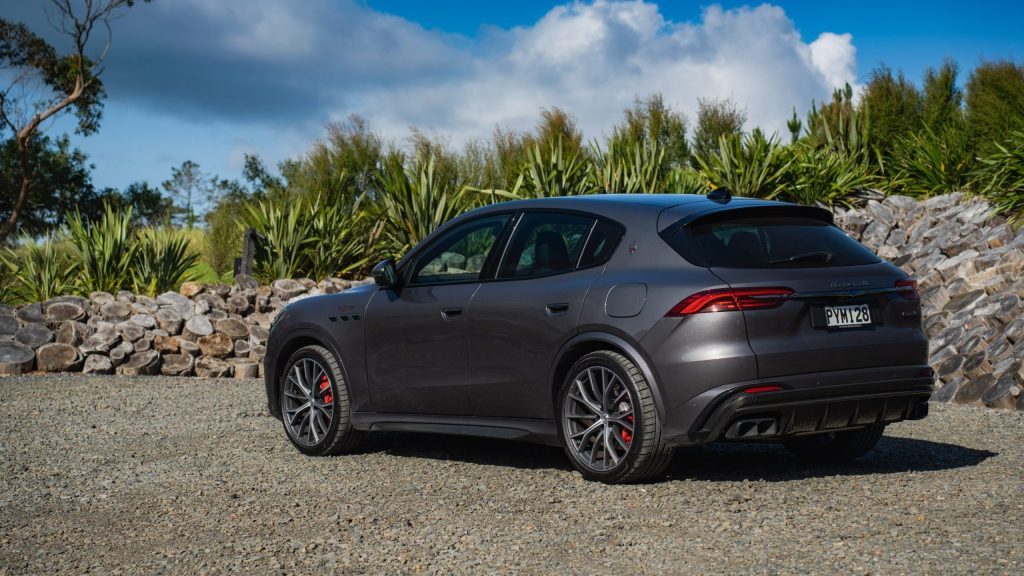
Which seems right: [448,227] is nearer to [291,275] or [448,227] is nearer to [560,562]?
[560,562]

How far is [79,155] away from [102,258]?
97.7ft

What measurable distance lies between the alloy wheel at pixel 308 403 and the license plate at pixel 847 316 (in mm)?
3506

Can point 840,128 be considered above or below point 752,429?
above

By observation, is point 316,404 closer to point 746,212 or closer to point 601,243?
point 601,243

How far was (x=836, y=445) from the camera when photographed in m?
7.12

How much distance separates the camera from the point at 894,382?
6.18 metres

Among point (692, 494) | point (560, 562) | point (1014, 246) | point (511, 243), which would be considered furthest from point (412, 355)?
point (1014, 246)

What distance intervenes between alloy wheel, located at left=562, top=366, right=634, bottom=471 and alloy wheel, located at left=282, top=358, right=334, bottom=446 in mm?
2139

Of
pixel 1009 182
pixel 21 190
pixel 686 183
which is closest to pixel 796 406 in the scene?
pixel 1009 182

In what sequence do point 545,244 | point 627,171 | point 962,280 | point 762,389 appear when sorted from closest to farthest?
point 762,389 → point 545,244 → point 962,280 → point 627,171

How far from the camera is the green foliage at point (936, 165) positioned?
801 inches

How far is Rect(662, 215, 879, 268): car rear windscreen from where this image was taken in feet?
19.9

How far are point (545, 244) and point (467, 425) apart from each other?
122 centimetres

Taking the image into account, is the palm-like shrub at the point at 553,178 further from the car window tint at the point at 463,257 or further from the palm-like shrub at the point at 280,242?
the car window tint at the point at 463,257
